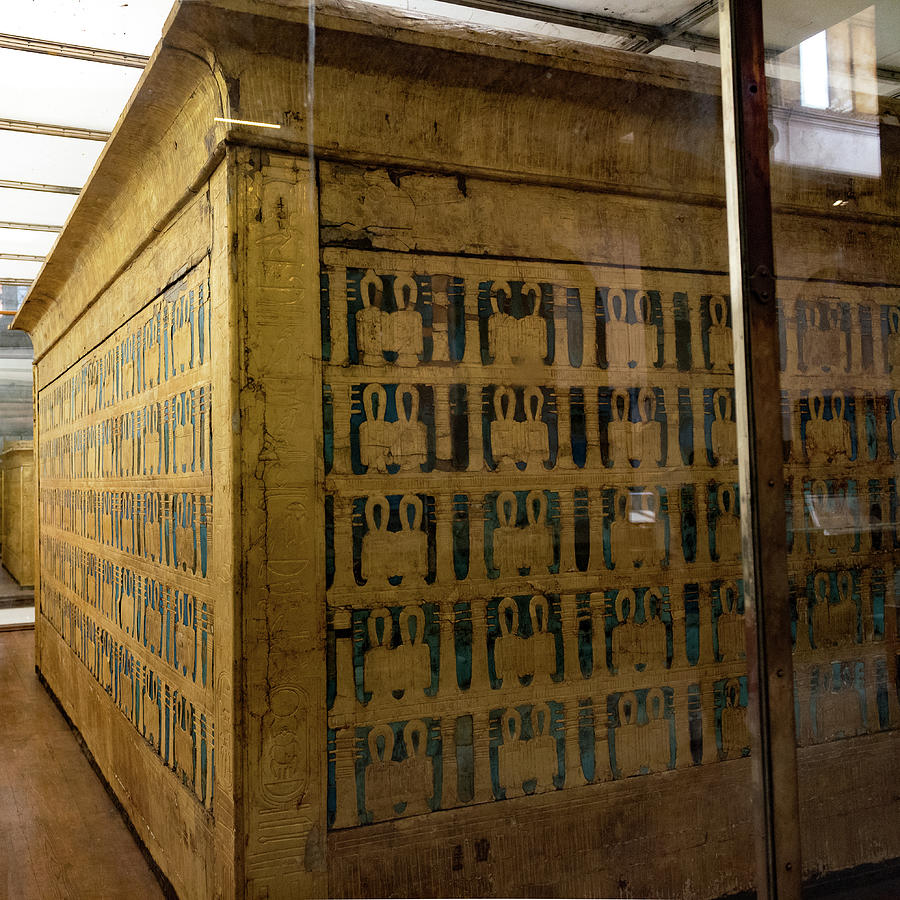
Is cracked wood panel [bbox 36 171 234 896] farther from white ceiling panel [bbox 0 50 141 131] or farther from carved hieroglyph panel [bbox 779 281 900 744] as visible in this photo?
carved hieroglyph panel [bbox 779 281 900 744]

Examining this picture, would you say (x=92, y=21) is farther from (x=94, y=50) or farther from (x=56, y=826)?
(x=56, y=826)

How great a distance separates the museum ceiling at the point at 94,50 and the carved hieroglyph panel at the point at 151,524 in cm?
78

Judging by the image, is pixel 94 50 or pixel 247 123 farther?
pixel 94 50

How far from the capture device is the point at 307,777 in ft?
5.71

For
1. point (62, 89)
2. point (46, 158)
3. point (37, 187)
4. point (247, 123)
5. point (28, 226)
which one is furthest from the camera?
point (28, 226)

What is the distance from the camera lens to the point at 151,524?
2.58 meters

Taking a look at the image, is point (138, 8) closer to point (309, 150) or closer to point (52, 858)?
point (309, 150)

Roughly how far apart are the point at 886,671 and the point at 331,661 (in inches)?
37.3

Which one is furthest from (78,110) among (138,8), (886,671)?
(886,671)

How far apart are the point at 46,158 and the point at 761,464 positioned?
133 inches

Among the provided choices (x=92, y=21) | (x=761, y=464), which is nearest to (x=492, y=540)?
(x=761, y=464)

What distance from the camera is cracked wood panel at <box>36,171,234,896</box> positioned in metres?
1.95

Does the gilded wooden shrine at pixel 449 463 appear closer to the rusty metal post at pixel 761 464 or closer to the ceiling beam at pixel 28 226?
the rusty metal post at pixel 761 464

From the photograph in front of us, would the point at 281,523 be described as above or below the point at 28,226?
below
